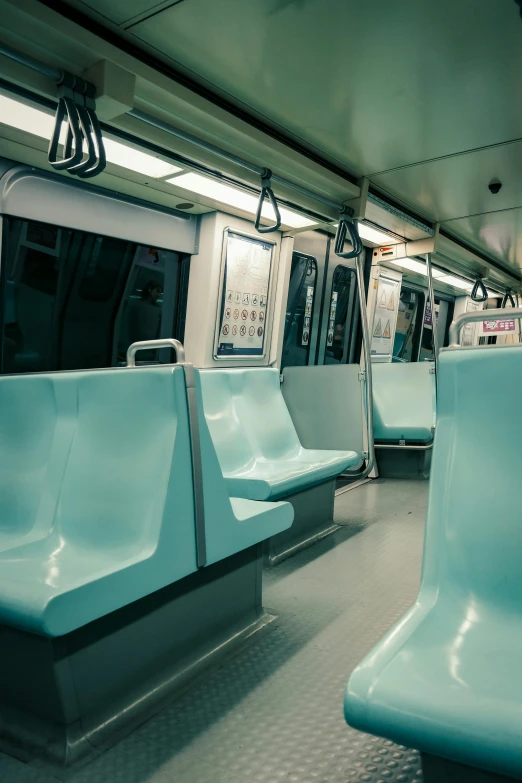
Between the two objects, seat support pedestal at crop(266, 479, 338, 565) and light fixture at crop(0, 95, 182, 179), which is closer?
light fixture at crop(0, 95, 182, 179)

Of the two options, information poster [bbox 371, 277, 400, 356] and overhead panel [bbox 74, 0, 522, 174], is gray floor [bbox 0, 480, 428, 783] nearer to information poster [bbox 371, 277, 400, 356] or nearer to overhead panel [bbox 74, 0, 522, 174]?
overhead panel [bbox 74, 0, 522, 174]

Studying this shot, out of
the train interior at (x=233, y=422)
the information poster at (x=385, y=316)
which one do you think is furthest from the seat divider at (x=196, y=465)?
the information poster at (x=385, y=316)

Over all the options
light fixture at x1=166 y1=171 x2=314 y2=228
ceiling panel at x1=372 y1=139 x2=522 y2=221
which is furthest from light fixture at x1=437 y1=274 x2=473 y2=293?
light fixture at x1=166 y1=171 x2=314 y2=228

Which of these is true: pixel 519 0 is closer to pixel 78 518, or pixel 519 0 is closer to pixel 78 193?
pixel 78 518

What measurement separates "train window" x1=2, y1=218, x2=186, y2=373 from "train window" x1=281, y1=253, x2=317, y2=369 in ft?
4.83

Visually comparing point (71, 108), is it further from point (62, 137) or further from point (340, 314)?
point (340, 314)

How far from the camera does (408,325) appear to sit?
820cm

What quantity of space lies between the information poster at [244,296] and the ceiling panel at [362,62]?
1166 mm

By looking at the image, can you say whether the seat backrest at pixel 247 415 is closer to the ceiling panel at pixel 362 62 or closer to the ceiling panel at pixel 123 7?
the ceiling panel at pixel 362 62

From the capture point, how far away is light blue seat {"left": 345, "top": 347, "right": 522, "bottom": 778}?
104 cm

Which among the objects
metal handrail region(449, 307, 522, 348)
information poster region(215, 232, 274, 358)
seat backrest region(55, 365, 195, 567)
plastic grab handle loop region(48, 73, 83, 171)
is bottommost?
seat backrest region(55, 365, 195, 567)

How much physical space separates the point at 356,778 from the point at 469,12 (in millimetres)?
2819

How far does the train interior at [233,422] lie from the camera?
5.08 feet

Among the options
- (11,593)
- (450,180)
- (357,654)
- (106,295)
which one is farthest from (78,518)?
(450,180)
